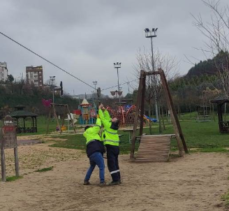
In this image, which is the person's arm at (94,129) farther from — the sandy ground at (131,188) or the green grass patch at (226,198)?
the green grass patch at (226,198)

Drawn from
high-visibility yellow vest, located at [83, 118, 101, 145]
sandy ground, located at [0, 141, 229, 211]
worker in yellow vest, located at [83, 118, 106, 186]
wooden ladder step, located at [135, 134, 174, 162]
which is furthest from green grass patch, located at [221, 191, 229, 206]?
wooden ladder step, located at [135, 134, 174, 162]

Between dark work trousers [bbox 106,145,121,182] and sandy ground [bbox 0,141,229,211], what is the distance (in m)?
0.29

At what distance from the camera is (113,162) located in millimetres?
8656

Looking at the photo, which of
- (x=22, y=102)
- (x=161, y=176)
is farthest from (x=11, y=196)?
(x=22, y=102)

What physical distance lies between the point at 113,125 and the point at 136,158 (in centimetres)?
388

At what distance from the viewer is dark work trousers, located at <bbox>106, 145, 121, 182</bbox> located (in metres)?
8.57

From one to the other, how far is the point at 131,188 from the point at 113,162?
35.5 inches

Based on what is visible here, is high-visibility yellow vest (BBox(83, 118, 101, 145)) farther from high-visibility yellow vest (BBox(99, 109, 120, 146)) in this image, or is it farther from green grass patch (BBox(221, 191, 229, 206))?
green grass patch (BBox(221, 191, 229, 206))

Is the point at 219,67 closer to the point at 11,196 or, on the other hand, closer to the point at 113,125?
the point at 113,125

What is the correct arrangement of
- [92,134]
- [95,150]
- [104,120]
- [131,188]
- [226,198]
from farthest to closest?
[104,120] → [92,134] → [95,150] → [131,188] → [226,198]

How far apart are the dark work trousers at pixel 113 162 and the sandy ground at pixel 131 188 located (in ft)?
0.95

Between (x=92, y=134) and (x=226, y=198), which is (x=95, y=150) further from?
(x=226, y=198)

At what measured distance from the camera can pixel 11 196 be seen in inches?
297

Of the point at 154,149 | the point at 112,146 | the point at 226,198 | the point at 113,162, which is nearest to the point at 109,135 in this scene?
the point at 112,146
